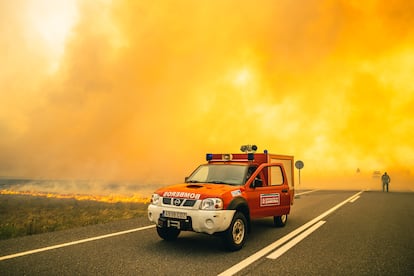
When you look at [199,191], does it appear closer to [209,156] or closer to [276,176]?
[209,156]

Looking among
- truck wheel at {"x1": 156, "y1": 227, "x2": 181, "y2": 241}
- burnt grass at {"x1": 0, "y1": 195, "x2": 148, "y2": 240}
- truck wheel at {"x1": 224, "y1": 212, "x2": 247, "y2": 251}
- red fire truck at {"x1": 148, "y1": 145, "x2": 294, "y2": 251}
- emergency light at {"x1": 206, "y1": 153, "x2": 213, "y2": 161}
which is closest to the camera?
red fire truck at {"x1": 148, "y1": 145, "x2": 294, "y2": 251}

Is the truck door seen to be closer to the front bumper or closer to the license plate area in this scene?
the front bumper

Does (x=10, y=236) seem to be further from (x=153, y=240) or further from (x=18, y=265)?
(x=153, y=240)

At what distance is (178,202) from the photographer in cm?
615

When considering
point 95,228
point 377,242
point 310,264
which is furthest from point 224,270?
point 95,228

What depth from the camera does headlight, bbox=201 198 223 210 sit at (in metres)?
5.82

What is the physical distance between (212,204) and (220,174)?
1750 millimetres

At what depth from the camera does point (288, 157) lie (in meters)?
10.0

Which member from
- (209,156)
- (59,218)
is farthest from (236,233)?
(59,218)

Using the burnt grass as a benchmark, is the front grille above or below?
above

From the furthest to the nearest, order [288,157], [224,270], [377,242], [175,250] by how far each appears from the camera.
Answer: [288,157] → [377,242] → [175,250] → [224,270]

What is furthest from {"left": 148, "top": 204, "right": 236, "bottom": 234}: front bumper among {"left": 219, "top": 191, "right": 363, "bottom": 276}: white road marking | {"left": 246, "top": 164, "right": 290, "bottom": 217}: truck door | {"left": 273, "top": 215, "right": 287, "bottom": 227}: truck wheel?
{"left": 273, "top": 215, "right": 287, "bottom": 227}: truck wheel

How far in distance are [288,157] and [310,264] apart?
514 centimetres

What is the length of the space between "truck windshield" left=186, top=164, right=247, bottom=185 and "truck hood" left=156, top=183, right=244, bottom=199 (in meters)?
0.44
